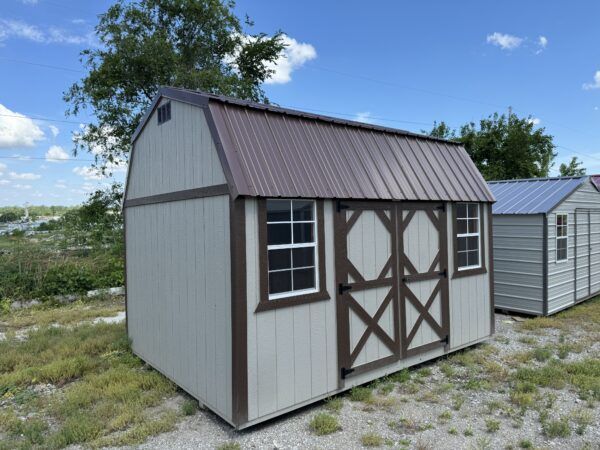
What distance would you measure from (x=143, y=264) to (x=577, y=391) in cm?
597

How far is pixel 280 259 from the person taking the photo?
170 inches

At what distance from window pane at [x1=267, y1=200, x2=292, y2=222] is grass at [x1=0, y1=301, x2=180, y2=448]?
2.31 m

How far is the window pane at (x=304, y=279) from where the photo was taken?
442cm

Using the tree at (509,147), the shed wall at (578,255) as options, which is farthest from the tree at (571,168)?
the shed wall at (578,255)

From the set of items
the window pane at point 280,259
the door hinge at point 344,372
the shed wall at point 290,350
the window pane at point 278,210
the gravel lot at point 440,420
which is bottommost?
the gravel lot at point 440,420

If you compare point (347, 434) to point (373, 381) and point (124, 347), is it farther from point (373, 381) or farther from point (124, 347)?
point (124, 347)

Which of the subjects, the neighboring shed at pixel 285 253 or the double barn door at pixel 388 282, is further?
the double barn door at pixel 388 282

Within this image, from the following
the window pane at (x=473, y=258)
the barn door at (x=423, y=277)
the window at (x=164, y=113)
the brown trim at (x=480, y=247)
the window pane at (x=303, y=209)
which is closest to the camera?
the window pane at (x=303, y=209)

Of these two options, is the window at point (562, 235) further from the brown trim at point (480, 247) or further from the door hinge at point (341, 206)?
the door hinge at point (341, 206)

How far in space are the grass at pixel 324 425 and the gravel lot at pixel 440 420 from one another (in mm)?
48

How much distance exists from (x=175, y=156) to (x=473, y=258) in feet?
16.0

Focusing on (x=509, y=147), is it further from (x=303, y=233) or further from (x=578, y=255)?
(x=303, y=233)

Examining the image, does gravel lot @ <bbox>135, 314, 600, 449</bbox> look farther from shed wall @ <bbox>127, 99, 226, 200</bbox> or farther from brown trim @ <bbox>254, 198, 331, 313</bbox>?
shed wall @ <bbox>127, 99, 226, 200</bbox>

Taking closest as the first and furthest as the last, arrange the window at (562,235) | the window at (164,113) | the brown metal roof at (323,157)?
the brown metal roof at (323,157), the window at (164,113), the window at (562,235)
